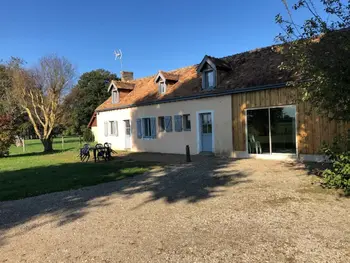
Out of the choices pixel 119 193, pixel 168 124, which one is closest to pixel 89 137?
pixel 168 124

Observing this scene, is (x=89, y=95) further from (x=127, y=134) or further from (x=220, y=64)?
(x=220, y=64)

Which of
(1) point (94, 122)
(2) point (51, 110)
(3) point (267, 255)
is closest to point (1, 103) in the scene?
(2) point (51, 110)

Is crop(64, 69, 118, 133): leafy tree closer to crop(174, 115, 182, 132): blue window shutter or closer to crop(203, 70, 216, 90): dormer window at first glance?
crop(174, 115, 182, 132): blue window shutter

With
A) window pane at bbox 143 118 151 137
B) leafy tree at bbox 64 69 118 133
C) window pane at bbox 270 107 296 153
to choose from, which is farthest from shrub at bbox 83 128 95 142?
window pane at bbox 270 107 296 153

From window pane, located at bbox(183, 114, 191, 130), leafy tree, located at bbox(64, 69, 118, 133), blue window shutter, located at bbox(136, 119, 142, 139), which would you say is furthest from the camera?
leafy tree, located at bbox(64, 69, 118, 133)

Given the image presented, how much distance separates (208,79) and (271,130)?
4.74m

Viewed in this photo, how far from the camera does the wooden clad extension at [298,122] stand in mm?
12102

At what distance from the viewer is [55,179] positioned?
10680mm

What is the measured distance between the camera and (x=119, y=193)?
8.24 m

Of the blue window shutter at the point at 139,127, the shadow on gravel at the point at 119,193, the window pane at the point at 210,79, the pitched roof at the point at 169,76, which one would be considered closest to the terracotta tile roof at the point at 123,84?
the blue window shutter at the point at 139,127

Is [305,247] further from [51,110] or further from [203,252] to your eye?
[51,110]

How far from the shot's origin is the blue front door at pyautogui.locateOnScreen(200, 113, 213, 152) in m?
16.6

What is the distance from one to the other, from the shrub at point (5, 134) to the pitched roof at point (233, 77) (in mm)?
7269

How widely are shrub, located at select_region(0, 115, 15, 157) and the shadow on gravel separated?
12.6 meters
